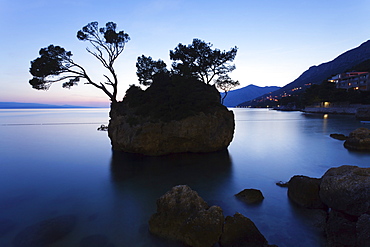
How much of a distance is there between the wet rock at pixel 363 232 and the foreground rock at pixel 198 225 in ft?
7.35

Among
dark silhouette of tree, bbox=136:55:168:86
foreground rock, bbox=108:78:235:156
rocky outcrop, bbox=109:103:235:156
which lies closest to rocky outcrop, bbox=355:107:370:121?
foreground rock, bbox=108:78:235:156

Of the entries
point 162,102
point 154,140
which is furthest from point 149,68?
point 154,140

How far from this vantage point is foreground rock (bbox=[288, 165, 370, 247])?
5.09 m

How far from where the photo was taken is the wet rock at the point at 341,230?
5.23 metres

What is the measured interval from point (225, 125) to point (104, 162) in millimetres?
10749

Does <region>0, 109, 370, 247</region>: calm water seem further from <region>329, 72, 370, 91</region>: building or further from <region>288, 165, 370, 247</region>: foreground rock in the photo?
<region>329, 72, 370, 91</region>: building

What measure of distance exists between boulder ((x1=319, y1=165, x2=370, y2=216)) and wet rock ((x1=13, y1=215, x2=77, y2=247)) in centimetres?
909

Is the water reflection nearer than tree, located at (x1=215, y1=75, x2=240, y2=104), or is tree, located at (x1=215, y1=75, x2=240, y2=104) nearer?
the water reflection

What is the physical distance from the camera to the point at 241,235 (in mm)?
5543

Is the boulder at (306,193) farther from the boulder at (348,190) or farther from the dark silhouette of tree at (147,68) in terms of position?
the dark silhouette of tree at (147,68)

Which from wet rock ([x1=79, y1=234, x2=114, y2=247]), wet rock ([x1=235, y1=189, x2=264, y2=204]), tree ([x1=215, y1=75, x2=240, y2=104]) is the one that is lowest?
wet rock ([x1=235, y1=189, x2=264, y2=204])

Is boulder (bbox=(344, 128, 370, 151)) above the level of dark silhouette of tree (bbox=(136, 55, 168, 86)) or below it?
below

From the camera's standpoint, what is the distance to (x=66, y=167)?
583 inches

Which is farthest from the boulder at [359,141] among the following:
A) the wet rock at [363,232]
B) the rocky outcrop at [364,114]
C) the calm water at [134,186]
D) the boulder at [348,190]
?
the rocky outcrop at [364,114]
